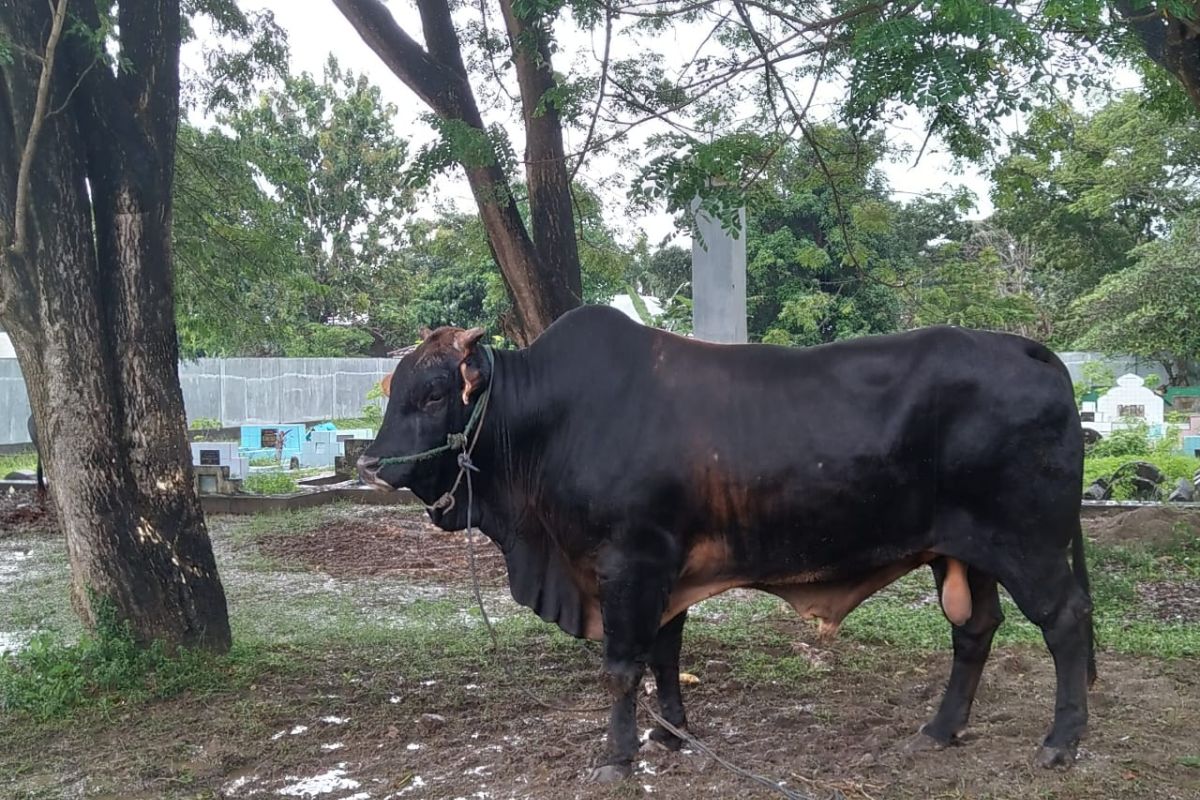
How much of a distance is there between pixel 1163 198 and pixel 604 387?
24.0 meters

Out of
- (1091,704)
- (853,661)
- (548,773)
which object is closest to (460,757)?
(548,773)

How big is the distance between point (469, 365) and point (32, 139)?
269 centimetres

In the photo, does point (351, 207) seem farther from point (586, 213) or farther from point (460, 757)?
point (460, 757)

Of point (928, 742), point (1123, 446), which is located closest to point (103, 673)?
point (928, 742)

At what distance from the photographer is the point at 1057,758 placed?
414cm

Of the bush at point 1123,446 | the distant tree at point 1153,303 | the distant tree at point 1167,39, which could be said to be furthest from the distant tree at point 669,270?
the distant tree at point 1167,39

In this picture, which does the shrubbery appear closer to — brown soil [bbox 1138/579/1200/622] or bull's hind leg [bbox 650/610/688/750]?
brown soil [bbox 1138/579/1200/622]

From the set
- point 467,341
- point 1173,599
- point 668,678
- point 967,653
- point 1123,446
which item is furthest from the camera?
point 1123,446

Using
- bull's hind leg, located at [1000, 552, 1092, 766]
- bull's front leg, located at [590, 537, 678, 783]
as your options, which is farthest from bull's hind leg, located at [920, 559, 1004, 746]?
bull's front leg, located at [590, 537, 678, 783]

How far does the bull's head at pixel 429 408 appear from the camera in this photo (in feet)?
14.4

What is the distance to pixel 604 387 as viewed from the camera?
441 cm

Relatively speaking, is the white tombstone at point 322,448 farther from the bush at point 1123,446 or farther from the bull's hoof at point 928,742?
the bull's hoof at point 928,742

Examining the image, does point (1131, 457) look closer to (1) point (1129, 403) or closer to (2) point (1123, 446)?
(2) point (1123, 446)

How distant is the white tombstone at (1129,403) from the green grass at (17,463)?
20142 mm
